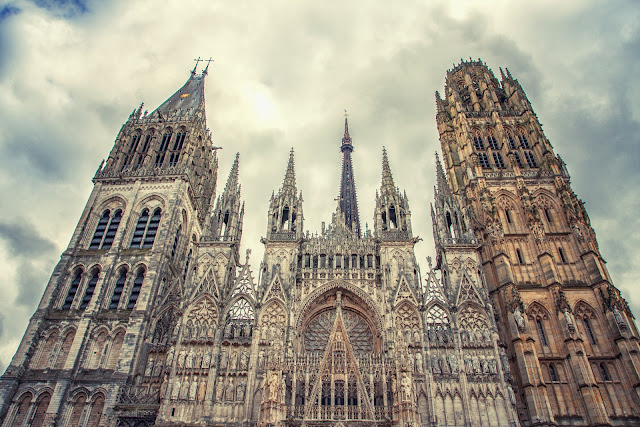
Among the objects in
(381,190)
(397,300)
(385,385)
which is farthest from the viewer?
(381,190)

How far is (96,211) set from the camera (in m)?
32.9

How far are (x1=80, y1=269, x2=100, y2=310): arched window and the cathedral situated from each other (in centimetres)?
9

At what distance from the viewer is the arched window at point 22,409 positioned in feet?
78.4

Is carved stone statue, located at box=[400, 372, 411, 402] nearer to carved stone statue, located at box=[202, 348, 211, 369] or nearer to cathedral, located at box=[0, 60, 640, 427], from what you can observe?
cathedral, located at box=[0, 60, 640, 427]

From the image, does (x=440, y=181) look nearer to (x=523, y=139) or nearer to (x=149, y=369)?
(x=523, y=139)

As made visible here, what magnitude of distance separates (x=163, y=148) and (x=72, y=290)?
1409cm

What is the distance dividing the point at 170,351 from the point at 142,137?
68.6 ft

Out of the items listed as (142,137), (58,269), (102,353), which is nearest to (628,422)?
(102,353)

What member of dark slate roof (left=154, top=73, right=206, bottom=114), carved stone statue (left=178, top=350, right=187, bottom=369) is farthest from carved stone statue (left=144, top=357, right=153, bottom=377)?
dark slate roof (left=154, top=73, right=206, bottom=114)

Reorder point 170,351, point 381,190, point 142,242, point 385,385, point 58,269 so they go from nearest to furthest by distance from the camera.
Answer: point 385,385
point 170,351
point 58,269
point 142,242
point 381,190

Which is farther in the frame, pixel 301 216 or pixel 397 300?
pixel 301 216

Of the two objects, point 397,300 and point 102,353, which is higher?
point 397,300

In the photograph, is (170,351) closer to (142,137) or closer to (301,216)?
(301,216)

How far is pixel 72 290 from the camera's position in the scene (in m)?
29.0
